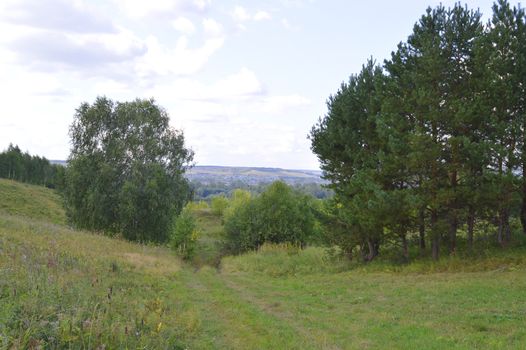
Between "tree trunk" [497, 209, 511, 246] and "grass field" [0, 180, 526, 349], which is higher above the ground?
"tree trunk" [497, 209, 511, 246]

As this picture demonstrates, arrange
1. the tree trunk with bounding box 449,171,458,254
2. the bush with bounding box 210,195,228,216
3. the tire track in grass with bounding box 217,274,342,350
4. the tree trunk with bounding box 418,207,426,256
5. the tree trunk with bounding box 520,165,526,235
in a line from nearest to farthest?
the tire track in grass with bounding box 217,274,342,350 → the tree trunk with bounding box 520,165,526,235 → the tree trunk with bounding box 449,171,458,254 → the tree trunk with bounding box 418,207,426,256 → the bush with bounding box 210,195,228,216

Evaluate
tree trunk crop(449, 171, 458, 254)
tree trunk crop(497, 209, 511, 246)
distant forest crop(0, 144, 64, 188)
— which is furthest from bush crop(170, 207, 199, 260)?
distant forest crop(0, 144, 64, 188)

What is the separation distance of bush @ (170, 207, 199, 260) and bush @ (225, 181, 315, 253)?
13.7 feet

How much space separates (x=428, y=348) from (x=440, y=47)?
13.6 meters

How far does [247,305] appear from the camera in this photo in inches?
530

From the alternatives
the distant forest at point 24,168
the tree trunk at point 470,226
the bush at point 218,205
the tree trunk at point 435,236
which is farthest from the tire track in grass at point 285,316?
the distant forest at point 24,168

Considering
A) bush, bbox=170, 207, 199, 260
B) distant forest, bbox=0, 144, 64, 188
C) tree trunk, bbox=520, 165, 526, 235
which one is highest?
distant forest, bbox=0, 144, 64, 188

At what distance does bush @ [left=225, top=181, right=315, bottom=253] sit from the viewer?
1462 inches

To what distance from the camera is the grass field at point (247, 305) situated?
7.06 metres

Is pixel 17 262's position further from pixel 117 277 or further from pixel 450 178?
pixel 450 178

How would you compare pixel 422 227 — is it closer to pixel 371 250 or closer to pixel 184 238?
pixel 371 250

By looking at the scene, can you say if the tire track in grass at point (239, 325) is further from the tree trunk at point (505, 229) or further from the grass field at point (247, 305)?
the tree trunk at point (505, 229)

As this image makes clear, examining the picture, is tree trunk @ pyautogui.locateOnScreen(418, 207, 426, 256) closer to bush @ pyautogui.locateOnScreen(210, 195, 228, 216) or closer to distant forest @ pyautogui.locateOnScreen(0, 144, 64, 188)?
bush @ pyautogui.locateOnScreen(210, 195, 228, 216)

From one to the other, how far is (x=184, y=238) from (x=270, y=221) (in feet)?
24.4
